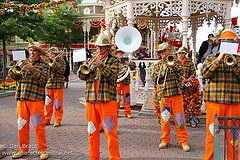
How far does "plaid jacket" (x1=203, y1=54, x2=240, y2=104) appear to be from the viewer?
4.45 metres

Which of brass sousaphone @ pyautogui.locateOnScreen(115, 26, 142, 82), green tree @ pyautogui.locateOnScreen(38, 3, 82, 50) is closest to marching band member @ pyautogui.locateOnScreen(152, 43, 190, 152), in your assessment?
brass sousaphone @ pyautogui.locateOnScreen(115, 26, 142, 82)

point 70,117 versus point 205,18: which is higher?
point 205,18

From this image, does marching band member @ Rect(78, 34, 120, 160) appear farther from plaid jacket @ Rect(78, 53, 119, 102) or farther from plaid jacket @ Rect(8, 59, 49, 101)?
plaid jacket @ Rect(8, 59, 49, 101)

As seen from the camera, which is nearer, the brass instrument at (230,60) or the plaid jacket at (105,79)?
the brass instrument at (230,60)

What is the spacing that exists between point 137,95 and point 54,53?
12.0 ft

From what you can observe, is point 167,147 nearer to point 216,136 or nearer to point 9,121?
A: point 216,136

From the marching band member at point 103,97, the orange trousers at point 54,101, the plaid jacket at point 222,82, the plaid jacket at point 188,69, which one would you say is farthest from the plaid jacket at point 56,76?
the plaid jacket at point 222,82

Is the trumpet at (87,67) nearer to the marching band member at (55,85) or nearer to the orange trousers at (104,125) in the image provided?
the orange trousers at (104,125)

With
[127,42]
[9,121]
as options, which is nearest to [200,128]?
[127,42]

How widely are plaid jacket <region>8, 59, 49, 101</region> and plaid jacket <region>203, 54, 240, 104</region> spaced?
270 centimetres

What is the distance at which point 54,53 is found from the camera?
805 centimetres

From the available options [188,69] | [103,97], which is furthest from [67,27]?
[103,97]

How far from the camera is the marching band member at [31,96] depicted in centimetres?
541

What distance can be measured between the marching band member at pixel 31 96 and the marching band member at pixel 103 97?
99cm
